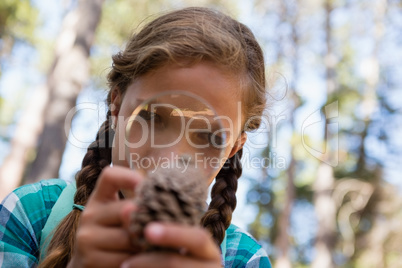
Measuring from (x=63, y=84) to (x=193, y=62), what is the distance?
3.98 meters

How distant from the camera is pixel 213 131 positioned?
1612mm

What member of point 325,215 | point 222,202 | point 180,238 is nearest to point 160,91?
point 222,202

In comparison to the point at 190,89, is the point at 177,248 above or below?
below

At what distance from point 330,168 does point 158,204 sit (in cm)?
1298

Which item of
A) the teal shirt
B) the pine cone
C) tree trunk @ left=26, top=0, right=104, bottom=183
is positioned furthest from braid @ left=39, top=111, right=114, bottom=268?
tree trunk @ left=26, top=0, right=104, bottom=183

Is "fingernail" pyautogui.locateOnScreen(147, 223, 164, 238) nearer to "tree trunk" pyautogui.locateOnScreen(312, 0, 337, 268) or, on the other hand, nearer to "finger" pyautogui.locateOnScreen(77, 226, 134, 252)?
"finger" pyautogui.locateOnScreen(77, 226, 134, 252)

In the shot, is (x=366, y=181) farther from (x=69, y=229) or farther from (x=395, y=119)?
(x=69, y=229)

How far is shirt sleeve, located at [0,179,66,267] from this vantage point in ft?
5.75

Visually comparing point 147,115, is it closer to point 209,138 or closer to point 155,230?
point 209,138

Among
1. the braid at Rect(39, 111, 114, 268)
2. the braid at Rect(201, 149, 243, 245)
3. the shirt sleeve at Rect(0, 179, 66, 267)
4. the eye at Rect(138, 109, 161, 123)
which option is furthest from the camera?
the braid at Rect(201, 149, 243, 245)

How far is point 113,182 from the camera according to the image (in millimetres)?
1020

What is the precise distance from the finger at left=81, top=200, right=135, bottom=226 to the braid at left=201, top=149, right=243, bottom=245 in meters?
1.09

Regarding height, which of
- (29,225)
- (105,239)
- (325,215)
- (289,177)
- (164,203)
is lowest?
(325,215)

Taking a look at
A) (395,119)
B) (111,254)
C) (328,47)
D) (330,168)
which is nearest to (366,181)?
(395,119)
